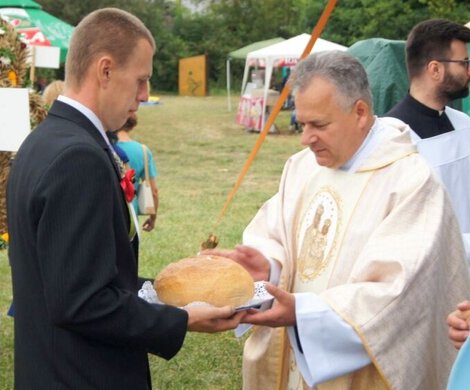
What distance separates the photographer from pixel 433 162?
167 inches

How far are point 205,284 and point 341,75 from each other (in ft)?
3.09

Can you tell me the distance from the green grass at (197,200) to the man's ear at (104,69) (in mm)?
3530

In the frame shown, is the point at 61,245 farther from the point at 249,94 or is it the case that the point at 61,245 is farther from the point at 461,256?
the point at 249,94

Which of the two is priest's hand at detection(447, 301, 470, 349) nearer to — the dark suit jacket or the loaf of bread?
the loaf of bread

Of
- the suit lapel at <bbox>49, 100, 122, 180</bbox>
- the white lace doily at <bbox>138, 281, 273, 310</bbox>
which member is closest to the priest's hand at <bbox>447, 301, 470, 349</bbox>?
the white lace doily at <bbox>138, 281, 273, 310</bbox>

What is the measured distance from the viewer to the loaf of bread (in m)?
2.76

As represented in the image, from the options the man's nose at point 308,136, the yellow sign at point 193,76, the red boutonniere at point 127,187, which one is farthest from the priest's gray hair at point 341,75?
the yellow sign at point 193,76

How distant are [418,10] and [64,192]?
25768mm

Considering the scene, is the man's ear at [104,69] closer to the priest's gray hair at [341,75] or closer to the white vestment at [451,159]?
the priest's gray hair at [341,75]

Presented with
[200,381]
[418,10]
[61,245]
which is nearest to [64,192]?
[61,245]

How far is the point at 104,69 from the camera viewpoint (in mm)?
2361

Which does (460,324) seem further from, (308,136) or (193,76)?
(193,76)

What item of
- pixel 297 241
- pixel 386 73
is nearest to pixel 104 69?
pixel 297 241

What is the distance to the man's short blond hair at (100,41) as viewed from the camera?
236cm
